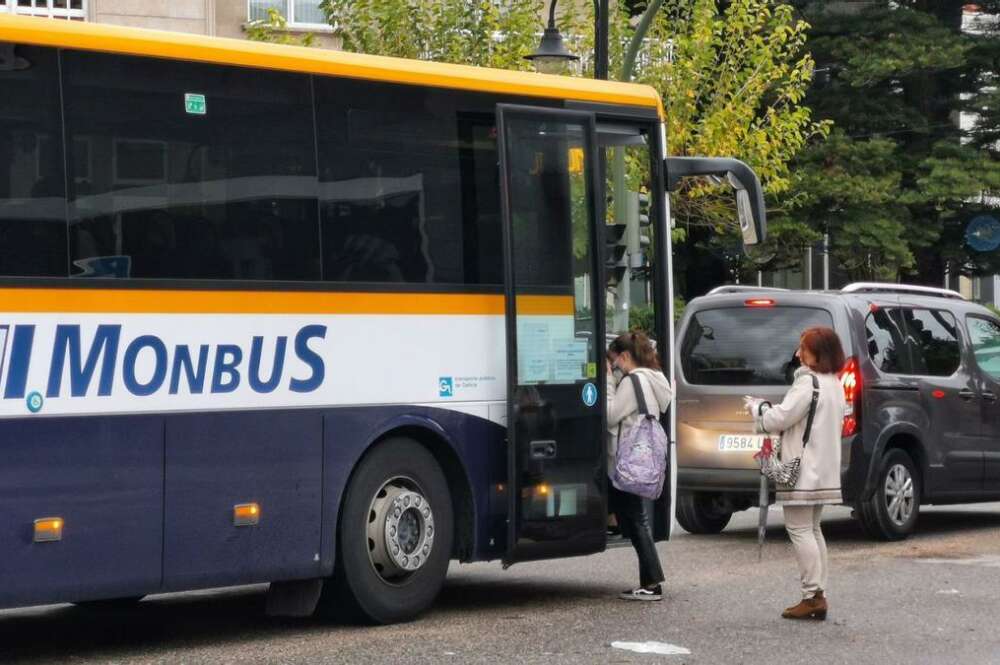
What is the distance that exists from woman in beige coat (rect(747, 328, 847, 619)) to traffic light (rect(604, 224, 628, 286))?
4.88ft

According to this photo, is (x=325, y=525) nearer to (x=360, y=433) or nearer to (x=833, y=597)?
(x=360, y=433)

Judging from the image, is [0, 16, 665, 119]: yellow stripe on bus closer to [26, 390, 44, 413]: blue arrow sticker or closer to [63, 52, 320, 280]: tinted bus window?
[63, 52, 320, 280]: tinted bus window

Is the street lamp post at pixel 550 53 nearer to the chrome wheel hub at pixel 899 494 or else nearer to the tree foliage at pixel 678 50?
the tree foliage at pixel 678 50

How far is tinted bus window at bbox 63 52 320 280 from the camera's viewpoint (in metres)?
9.10

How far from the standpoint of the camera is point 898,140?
1423 inches

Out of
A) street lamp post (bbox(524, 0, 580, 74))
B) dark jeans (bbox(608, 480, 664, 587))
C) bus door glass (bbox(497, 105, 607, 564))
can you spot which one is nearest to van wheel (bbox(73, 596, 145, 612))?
bus door glass (bbox(497, 105, 607, 564))

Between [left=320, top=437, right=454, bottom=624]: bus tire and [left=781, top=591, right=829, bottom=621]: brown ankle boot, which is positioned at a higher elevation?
[left=320, top=437, right=454, bottom=624]: bus tire

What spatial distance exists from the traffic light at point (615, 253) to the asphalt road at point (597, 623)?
2066mm

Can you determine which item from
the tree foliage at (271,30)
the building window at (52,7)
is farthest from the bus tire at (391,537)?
the building window at (52,7)

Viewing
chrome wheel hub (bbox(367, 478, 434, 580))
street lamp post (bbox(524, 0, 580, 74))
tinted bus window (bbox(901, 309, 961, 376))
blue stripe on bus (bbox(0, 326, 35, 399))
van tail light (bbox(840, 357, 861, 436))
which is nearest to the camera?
blue stripe on bus (bbox(0, 326, 35, 399))

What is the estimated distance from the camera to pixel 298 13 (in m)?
A: 31.2

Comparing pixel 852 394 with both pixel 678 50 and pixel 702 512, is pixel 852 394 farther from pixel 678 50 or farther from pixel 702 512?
pixel 678 50

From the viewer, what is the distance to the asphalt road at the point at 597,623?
9.59 m

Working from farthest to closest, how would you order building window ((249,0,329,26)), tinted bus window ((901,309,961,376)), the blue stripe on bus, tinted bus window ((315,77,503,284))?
building window ((249,0,329,26))
tinted bus window ((901,309,961,376))
tinted bus window ((315,77,503,284))
the blue stripe on bus
